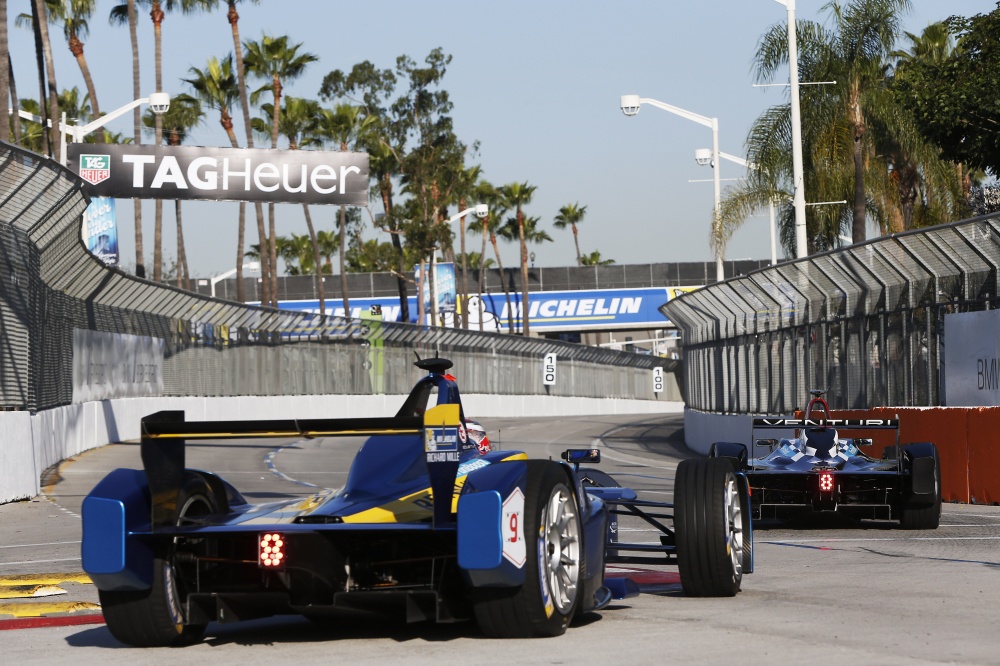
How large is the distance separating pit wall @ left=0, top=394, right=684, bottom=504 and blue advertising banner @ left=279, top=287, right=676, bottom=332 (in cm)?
1411

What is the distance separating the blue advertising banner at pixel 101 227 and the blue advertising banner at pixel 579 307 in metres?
47.4

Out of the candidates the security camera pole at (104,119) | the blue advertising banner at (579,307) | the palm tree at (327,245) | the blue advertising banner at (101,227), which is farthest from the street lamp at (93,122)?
the palm tree at (327,245)

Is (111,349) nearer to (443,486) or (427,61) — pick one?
(443,486)

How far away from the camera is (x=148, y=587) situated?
6410mm

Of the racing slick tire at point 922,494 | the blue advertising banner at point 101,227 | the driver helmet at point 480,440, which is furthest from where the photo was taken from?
the blue advertising banner at point 101,227

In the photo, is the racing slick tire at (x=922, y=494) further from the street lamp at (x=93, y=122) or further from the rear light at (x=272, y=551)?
the street lamp at (x=93, y=122)

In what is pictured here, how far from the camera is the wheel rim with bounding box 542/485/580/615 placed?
6426 millimetres

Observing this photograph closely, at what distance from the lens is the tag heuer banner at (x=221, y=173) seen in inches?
1359

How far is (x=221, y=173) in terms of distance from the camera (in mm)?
35312

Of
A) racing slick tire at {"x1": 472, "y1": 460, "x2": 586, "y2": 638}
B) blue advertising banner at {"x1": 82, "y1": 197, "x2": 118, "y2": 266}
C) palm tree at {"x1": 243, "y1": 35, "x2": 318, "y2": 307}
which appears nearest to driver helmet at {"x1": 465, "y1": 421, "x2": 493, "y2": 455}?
racing slick tire at {"x1": 472, "y1": 460, "x2": 586, "y2": 638}

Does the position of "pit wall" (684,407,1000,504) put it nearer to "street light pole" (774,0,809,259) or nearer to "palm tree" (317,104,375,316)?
"street light pole" (774,0,809,259)

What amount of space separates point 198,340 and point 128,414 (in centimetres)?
669

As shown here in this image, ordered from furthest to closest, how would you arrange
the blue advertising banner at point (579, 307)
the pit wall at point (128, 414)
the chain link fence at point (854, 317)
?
the blue advertising banner at point (579, 307)
the chain link fence at point (854, 317)
the pit wall at point (128, 414)

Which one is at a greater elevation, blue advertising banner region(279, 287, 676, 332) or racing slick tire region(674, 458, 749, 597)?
blue advertising banner region(279, 287, 676, 332)
